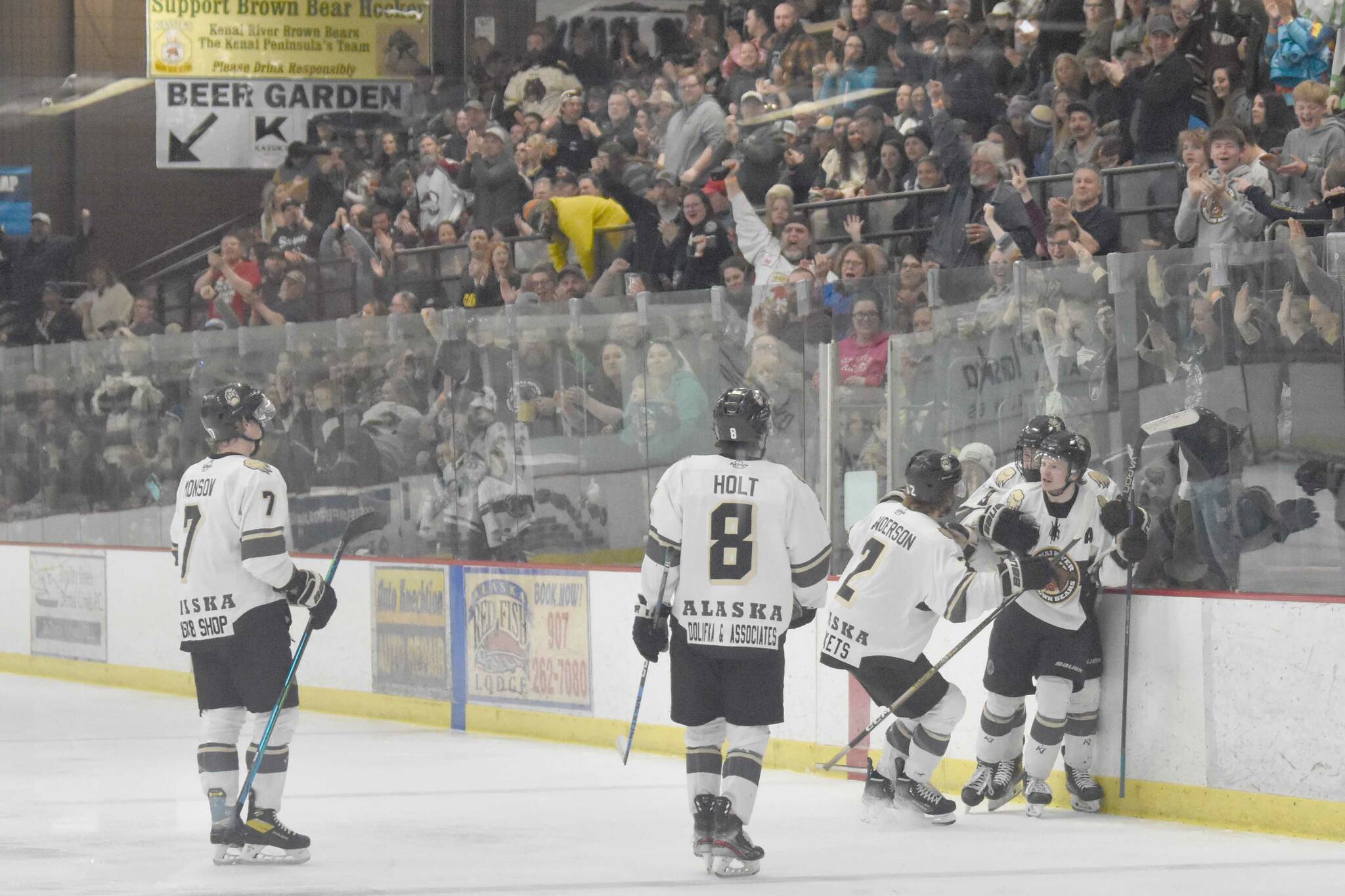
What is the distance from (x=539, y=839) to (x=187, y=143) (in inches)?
324

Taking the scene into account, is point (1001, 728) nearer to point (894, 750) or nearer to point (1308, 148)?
point (894, 750)

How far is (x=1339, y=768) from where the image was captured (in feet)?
21.3

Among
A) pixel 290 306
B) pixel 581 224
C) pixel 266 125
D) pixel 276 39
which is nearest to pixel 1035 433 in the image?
pixel 581 224

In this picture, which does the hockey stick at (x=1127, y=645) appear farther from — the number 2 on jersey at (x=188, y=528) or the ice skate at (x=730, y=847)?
the number 2 on jersey at (x=188, y=528)

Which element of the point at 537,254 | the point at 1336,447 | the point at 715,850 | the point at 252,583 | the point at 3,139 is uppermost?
the point at 3,139

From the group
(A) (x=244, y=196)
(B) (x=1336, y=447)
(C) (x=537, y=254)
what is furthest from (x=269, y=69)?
(B) (x=1336, y=447)

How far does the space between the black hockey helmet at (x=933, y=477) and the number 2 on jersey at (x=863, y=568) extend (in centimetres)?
21

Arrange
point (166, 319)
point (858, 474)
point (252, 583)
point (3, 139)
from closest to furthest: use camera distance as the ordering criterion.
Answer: point (252, 583), point (858, 474), point (166, 319), point (3, 139)

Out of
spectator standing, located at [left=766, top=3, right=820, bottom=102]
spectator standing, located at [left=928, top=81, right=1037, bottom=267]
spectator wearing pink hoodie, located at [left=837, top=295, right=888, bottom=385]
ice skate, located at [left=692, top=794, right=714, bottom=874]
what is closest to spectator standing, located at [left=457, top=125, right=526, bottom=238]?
spectator standing, located at [left=766, top=3, right=820, bottom=102]

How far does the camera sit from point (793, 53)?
1227 centimetres

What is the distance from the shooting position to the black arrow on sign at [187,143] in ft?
44.8

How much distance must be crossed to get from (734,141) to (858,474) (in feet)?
12.9

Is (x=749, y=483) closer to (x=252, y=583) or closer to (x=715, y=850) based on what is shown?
(x=715, y=850)

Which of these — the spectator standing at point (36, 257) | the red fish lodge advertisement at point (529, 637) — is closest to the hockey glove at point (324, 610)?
the red fish lodge advertisement at point (529, 637)
